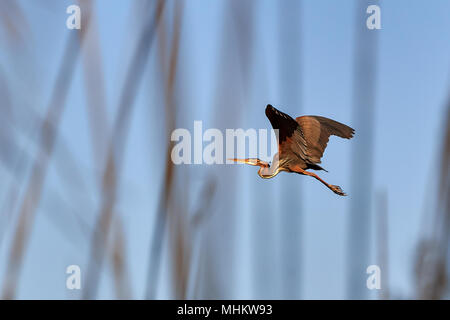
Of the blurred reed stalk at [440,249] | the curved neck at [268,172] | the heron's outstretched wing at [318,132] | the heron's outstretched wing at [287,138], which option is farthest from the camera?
the heron's outstretched wing at [318,132]

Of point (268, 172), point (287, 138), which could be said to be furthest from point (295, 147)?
point (268, 172)

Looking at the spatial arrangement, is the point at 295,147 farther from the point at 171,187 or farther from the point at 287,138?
the point at 171,187

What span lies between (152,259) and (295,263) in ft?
0.99

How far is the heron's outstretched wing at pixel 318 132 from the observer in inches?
71.7

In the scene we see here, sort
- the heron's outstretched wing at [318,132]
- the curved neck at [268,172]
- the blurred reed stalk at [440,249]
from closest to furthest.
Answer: the blurred reed stalk at [440,249] → the curved neck at [268,172] → the heron's outstretched wing at [318,132]

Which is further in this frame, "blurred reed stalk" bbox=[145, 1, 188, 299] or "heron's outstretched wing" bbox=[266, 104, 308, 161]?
"heron's outstretched wing" bbox=[266, 104, 308, 161]

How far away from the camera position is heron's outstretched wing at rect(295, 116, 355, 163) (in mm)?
1822

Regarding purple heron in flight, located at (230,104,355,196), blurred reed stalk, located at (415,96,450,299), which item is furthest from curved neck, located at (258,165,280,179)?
blurred reed stalk, located at (415,96,450,299)

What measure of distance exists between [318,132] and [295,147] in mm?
259

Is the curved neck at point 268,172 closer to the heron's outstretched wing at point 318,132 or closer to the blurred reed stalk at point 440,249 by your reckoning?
the heron's outstretched wing at point 318,132

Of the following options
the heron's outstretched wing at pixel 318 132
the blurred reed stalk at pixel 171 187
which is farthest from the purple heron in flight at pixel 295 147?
the blurred reed stalk at pixel 171 187

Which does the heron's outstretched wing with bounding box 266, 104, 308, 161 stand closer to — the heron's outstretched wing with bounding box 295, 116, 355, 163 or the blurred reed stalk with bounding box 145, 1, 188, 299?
the heron's outstretched wing with bounding box 295, 116, 355, 163

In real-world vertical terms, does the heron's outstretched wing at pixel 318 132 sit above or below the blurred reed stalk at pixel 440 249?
above

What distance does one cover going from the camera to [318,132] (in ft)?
6.45
